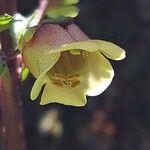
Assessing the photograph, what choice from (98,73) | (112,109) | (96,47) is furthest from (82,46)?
(112,109)

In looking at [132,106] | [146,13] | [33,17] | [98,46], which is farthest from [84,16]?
[98,46]

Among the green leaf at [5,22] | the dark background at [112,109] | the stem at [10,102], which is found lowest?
the dark background at [112,109]

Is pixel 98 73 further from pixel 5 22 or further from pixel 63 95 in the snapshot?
pixel 5 22

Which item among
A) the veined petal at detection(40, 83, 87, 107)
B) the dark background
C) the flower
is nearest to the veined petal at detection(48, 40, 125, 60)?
the flower

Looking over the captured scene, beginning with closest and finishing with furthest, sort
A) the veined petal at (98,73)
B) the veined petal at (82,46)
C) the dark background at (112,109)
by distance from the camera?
the veined petal at (82,46) → the veined petal at (98,73) → the dark background at (112,109)

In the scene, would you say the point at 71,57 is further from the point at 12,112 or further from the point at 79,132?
the point at 79,132

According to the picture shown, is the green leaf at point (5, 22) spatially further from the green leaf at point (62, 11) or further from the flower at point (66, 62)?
the green leaf at point (62, 11)

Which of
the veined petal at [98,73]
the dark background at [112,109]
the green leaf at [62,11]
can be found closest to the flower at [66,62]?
the veined petal at [98,73]
